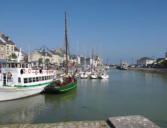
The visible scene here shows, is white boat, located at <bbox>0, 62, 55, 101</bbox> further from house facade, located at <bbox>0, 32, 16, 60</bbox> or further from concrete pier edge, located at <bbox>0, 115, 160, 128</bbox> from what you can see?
house facade, located at <bbox>0, 32, 16, 60</bbox>

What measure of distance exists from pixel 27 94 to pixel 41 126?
16.4 m

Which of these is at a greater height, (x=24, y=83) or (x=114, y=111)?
(x=24, y=83)

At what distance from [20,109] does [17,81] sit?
573 cm

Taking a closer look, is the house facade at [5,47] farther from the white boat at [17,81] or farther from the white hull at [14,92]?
the white hull at [14,92]

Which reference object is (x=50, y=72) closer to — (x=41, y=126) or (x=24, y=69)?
(x=24, y=69)

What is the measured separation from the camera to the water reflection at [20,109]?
52.1 feet

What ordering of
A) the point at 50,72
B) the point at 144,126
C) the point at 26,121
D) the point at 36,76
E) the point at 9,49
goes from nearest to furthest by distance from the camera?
the point at 144,126, the point at 26,121, the point at 36,76, the point at 50,72, the point at 9,49

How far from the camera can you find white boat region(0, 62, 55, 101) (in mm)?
21739

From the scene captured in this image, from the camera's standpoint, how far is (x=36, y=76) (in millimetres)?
26703

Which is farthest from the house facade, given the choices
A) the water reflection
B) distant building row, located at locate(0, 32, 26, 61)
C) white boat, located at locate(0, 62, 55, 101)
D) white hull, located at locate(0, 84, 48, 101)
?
the water reflection

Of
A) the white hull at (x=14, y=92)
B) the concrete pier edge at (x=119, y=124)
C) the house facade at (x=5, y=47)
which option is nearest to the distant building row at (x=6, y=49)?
the house facade at (x=5, y=47)

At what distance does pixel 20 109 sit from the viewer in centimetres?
1916

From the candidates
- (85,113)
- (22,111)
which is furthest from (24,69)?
(85,113)

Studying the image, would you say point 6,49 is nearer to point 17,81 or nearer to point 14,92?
point 17,81
